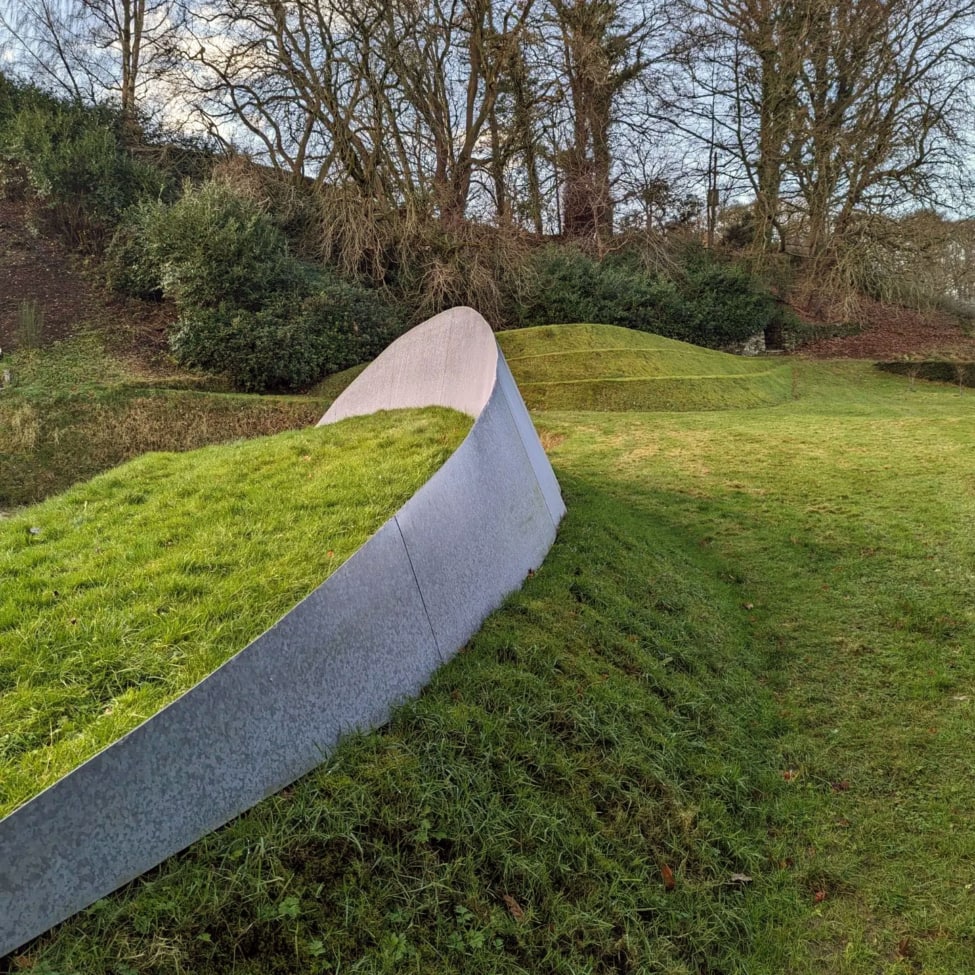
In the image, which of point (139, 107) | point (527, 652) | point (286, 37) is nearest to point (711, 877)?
point (527, 652)

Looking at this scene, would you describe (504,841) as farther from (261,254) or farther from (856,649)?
(261,254)

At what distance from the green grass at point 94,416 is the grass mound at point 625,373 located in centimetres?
498

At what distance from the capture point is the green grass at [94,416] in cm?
800

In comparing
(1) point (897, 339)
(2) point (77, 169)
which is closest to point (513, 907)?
(2) point (77, 169)

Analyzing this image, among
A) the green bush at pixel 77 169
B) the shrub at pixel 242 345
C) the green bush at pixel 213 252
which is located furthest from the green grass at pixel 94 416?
the green bush at pixel 77 169

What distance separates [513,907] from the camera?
2131 millimetres

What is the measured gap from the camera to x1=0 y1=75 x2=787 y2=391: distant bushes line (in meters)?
12.3

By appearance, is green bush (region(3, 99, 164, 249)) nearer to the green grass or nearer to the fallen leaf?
the green grass

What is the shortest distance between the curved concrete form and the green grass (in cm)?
637

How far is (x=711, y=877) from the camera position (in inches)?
102

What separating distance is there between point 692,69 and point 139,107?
688 inches

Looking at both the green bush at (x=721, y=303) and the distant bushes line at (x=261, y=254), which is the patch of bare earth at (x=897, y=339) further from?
the distant bushes line at (x=261, y=254)

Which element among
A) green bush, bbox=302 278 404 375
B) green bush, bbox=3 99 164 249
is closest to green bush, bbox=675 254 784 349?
green bush, bbox=302 278 404 375

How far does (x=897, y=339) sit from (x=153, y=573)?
24854mm
